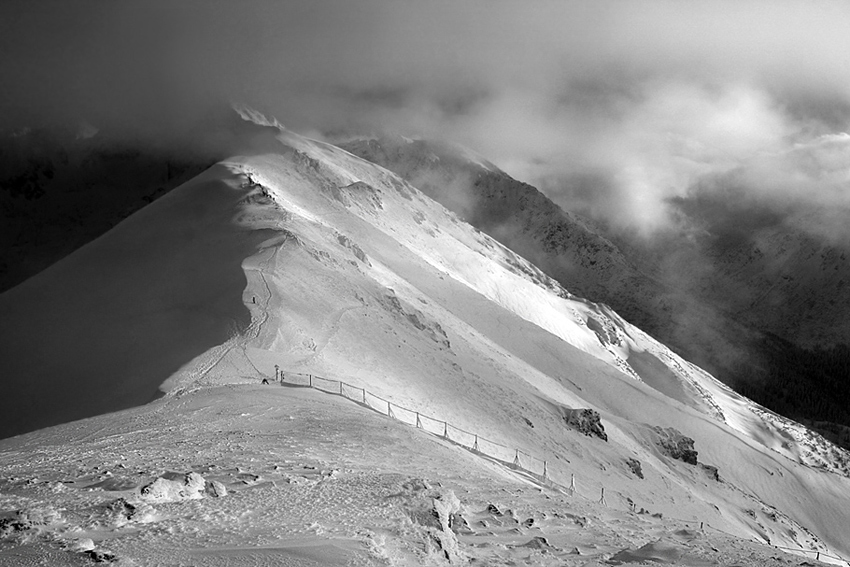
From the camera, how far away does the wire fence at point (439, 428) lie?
24.8 m

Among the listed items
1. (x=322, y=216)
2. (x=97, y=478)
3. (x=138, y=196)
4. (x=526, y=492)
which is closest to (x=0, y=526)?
(x=97, y=478)

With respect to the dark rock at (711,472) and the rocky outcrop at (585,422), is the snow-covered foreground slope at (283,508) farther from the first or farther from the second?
the dark rock at (711,472)

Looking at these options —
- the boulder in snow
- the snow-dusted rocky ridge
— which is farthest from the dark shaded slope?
the boulder in snow

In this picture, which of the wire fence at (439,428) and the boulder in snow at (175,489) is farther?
the wire fence at (439,428)

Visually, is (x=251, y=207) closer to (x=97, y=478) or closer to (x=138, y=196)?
(x=97, y=478)

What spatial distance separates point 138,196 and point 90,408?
344 ft

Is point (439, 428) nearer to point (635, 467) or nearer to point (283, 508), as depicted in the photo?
point (635, 467)

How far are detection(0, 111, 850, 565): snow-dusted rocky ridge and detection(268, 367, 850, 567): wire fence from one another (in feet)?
3.75

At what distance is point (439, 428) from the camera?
2903 cm

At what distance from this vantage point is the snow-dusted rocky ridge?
34.7 ft

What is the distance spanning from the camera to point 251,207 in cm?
5731

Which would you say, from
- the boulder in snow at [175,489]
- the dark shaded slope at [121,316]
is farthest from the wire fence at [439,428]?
the boulder in snow at [175,489]

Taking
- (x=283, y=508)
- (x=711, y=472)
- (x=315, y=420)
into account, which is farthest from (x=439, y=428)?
(x=711, y=472)

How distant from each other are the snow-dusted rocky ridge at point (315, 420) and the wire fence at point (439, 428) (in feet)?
3.75
